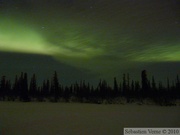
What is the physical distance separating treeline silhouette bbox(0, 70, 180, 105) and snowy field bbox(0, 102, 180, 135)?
8 centimetres

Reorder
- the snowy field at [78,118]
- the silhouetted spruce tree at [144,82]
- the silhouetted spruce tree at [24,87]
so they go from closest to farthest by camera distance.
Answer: the snowy field at [78,118] < the silhouetted spruce tree at [24,87] < the silhouetted spruce tree at [144,82]

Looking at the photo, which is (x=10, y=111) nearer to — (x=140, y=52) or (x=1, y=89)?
(x=1, y=89)

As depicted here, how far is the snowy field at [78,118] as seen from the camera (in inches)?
123

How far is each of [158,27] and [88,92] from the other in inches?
48.3

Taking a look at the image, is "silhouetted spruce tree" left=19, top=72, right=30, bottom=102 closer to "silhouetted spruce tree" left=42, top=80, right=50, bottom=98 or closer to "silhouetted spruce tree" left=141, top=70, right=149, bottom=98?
"silhouetted spruce tree" left=42, top=80, right=50, bottom=98

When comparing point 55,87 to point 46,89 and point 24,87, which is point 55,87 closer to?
point 46,89

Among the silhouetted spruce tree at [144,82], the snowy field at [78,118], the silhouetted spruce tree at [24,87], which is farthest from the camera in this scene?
the silhouetted spruce tree at [144,82]

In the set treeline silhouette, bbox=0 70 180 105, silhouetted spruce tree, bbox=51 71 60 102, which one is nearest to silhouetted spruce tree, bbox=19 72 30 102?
treeline silhouette, bbox=0 70 180 105

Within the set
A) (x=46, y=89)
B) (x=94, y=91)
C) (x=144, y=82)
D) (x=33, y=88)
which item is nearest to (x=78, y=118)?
(x=94, y=91)

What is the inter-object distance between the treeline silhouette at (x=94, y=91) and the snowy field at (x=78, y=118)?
0.08 m

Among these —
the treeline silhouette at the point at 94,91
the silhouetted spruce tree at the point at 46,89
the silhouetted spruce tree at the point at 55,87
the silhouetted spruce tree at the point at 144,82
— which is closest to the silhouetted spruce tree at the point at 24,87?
the treeline silhouette at the point at 94,91

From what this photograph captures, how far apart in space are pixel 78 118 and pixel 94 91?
1.30ft

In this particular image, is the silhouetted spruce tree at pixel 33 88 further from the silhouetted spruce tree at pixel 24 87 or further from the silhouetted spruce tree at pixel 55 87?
the silhouetted spruce tree at pixel 55 87

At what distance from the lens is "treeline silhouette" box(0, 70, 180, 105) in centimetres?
332
